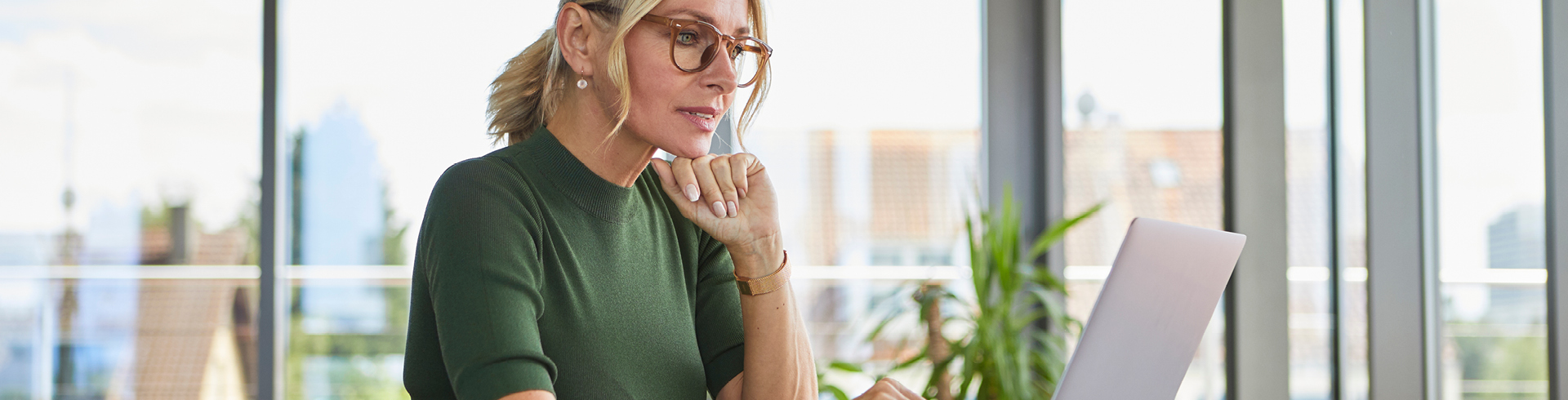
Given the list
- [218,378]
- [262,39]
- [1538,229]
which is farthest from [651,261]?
[218,378]

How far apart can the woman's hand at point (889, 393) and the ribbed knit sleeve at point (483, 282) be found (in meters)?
0.35

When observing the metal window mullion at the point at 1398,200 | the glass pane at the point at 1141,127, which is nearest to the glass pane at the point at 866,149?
the glass pane at the point at 1141,127

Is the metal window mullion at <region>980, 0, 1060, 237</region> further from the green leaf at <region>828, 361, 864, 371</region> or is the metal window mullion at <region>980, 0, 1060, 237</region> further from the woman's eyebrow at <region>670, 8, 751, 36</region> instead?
the woman's eyebrow at <region>670, 8, 751, 36</region>

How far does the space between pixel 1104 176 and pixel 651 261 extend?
6.84 ft

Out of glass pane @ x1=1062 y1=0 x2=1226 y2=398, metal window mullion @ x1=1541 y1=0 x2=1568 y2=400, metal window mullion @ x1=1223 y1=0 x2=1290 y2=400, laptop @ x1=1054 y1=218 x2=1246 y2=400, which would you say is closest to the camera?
laptop @ x1=1054 y1=218 x2=1246 y2=400

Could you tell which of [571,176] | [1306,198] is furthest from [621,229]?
[1306,198]

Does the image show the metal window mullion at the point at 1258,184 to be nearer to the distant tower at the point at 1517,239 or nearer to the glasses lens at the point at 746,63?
the distant tower at the point at 1517,239

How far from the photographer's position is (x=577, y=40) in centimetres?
106

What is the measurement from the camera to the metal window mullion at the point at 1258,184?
2166mm

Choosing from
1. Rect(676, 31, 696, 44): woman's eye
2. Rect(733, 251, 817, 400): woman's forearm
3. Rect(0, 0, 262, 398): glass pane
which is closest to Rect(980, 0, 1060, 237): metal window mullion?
Rect(733, 251, 817, 400): woman's forearm

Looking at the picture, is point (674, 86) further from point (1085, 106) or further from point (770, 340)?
point (1085, 106)

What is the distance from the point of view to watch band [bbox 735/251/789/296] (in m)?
1.08

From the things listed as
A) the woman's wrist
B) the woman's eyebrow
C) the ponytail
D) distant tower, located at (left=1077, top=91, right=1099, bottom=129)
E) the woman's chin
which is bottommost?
the woman's wrist

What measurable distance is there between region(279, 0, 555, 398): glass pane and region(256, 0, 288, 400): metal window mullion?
60 mm
